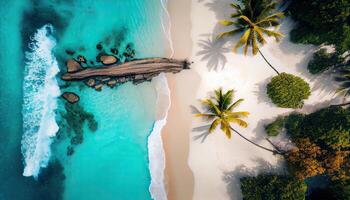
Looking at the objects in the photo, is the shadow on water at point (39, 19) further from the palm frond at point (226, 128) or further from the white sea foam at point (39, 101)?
the palm frond at point (226, 128)

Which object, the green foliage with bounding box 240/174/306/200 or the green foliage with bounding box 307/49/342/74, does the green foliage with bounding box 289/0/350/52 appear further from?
the green foliage with bounding box 240/174/306/200

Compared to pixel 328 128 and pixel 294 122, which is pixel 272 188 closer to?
pixel 294 122

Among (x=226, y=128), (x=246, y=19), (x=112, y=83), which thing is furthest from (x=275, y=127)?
(x=112, y=83)

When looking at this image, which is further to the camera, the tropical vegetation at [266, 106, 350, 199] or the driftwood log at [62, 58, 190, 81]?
the driftwood log at [62, 58, 190, 81]

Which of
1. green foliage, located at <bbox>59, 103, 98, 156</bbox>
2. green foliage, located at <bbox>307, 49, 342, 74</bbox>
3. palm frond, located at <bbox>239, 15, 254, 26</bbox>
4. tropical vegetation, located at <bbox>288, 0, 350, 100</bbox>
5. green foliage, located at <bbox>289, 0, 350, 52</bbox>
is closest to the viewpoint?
green foliage, located at <bbox>289, 0, 350, 52</bbox>

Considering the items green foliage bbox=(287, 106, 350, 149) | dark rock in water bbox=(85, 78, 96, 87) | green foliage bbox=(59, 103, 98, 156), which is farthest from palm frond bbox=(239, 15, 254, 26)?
green foliage bbox=(59, 103, 98, 156)

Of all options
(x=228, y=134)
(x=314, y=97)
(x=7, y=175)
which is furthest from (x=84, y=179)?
(x=314, y=97)

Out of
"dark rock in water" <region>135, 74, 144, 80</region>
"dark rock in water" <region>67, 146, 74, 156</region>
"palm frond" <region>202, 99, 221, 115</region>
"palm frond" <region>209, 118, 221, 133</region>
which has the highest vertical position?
"dark rock in water" <region>135, 74, 144, 80</region>
